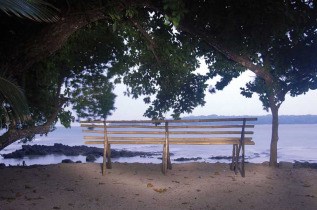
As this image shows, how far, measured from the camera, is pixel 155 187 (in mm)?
5566

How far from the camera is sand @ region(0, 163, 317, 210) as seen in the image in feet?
14.9

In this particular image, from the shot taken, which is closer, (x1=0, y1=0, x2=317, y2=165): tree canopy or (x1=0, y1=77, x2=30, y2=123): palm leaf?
(x1=0, y1=77, x2=30, y2=123): palm leaf

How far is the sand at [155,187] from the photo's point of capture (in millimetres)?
4551

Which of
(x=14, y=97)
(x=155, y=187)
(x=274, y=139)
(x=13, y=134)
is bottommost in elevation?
(x=155, y=187)

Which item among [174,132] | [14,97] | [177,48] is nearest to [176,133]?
[174,132]

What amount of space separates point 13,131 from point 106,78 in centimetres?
309

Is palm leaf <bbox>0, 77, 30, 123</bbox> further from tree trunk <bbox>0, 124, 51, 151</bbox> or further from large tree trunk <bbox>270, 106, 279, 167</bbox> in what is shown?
large tree trunk <bbox>270, 106, 279, 167</bbox>

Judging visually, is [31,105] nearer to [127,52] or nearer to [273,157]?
[127,52]

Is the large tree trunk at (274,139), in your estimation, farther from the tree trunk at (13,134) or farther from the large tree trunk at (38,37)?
the tree trunk at (13,134)

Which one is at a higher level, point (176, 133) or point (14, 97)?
point (14, 97)

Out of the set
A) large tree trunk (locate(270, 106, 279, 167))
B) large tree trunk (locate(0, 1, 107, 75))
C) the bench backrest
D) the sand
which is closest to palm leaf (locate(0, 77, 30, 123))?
large tree trunk (locate(0, 1, 107, 75))

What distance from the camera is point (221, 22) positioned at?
636 centimetres

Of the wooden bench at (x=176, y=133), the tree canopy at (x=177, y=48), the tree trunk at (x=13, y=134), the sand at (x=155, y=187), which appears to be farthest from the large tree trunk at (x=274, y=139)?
the tree trunk at (x=13, y=134)

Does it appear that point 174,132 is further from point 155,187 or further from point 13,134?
point 13,134
